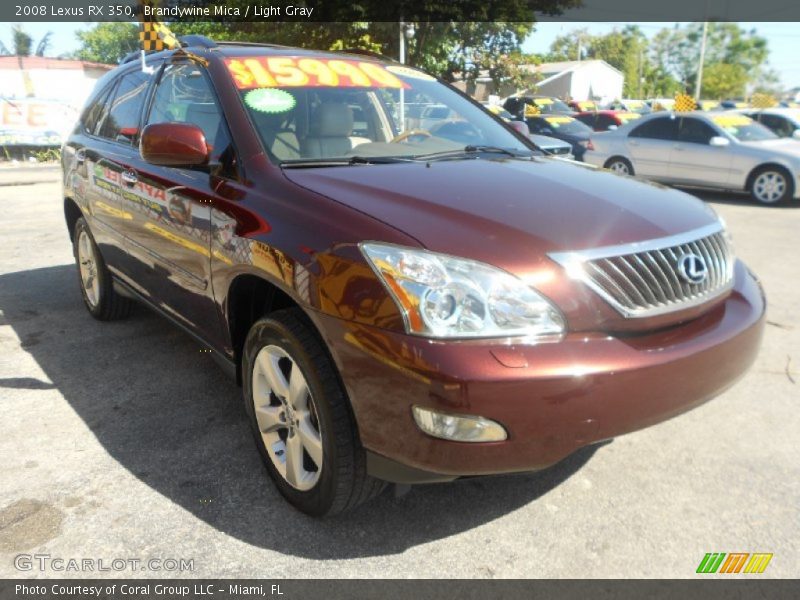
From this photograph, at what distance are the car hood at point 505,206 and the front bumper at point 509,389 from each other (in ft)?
1.02

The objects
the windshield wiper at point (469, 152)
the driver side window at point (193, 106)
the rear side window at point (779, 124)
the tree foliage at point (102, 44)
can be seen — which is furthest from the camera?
the tree foliage at point (102, 44)

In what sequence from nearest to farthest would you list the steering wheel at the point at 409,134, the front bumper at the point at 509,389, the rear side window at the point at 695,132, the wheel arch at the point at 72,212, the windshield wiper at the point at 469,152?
the front bumper at the point at 509,389 < the windshield wiper at the point at 469,152 < the steering wheel at the point at 409,134 < the wheel arch at the point at 72,212 < the rear side window at the point at 695,132

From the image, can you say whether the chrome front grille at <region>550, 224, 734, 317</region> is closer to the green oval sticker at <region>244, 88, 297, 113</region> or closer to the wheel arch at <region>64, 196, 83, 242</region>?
the green oval sticker at <region>244, 88, 297, 113</region>

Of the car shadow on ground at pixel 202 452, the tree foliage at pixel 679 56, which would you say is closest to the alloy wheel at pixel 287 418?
the car shadow on ground at pixel 202 452

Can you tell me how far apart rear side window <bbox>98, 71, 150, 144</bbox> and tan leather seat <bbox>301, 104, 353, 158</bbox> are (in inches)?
54.0

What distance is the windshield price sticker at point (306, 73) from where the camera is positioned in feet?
10.1

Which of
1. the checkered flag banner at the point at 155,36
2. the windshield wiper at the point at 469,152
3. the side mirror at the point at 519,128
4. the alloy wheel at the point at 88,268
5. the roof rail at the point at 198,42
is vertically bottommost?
the alloy wheel at the point at 88,268

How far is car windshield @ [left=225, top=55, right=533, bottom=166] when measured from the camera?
2.90m

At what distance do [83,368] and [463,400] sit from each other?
2.97 metres

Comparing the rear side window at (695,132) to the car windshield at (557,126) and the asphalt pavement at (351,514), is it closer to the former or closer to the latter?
the car windshield at (557,126)

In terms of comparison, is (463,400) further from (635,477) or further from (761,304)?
(761,304)

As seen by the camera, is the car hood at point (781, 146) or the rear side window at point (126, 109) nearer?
the rear side window at point (126, 109)

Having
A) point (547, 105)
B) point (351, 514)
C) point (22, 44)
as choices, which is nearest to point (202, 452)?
point (351, 514)

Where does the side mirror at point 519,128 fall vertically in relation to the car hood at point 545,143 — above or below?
above
